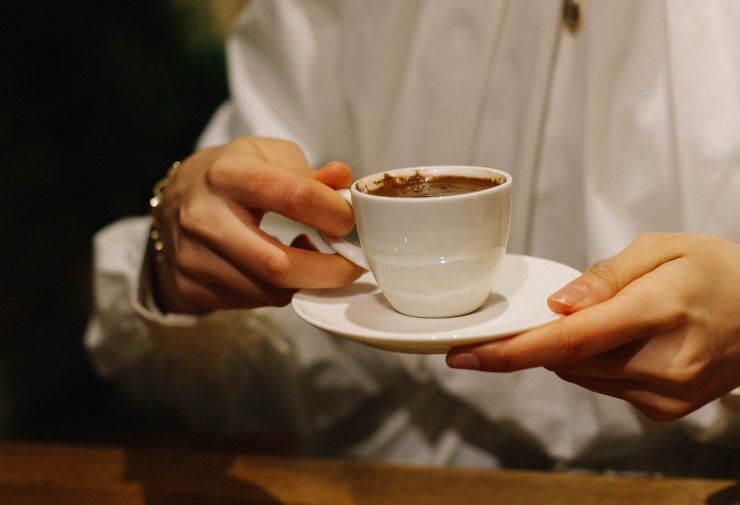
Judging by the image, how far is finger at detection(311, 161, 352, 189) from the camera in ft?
2.62

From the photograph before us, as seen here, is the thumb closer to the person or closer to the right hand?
the person

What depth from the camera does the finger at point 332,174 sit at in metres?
0.80

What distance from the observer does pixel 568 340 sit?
1.98ft

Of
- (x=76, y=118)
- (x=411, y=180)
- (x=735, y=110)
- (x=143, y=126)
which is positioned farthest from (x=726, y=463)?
(x=76, y=118)

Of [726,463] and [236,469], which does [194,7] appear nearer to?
[236,469]

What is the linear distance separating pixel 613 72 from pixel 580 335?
57cm

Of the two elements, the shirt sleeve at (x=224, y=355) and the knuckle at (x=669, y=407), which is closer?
the knuckle at (x=669, y=407)

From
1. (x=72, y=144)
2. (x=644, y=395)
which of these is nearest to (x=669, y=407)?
(x=644, y=395)

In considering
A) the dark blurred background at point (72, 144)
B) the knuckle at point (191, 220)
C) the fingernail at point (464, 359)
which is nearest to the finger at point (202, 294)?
the knuckle at point (191, 220)

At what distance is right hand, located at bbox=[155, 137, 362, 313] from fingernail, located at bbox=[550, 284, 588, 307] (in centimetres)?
28

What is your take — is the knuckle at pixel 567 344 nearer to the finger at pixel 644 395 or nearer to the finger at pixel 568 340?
the finger at pixel 568 340

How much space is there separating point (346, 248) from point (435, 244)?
157mm

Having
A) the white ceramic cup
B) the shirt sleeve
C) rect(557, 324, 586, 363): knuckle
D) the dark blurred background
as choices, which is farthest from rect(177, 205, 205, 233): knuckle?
the dark blurred background

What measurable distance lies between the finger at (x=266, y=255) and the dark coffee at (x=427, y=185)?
109 millimetres
